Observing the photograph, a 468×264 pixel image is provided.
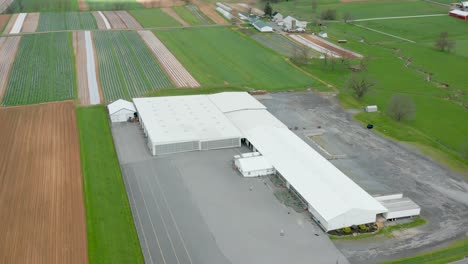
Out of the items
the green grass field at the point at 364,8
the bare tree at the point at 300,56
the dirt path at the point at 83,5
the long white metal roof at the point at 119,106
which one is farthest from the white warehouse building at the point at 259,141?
the dirt path at the point at 83,5

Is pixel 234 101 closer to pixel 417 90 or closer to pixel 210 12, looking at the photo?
pixel 417 90

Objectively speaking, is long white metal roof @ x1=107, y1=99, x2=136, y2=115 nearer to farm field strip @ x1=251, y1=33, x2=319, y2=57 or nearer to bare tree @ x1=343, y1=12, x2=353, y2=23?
farm field strip @ x1=251, y1=33, x2=319, y2=57

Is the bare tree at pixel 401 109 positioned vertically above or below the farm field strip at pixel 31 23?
below

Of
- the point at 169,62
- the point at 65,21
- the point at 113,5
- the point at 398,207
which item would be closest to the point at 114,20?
the point at 65,21

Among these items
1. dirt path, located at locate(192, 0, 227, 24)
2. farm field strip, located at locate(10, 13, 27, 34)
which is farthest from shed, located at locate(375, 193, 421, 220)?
farm field strip, located at locate(10, 13, 27, 34)

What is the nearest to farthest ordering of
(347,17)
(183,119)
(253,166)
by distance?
(253,166) < (183,119) < (347,17)

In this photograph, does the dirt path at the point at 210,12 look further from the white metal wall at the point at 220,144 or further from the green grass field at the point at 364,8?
the white metal wall at the point at 220,144
